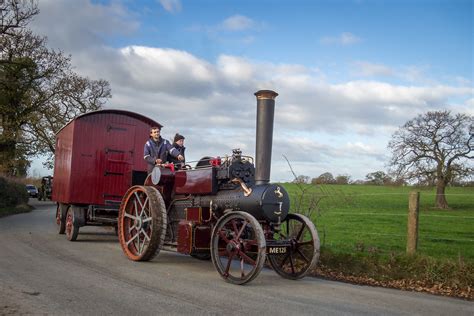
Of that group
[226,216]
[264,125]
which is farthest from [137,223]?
[264,125]

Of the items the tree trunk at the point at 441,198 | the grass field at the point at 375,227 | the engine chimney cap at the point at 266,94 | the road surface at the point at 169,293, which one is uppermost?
the engine chimney cap at the point at 266,94

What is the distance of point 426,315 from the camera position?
5656 mm

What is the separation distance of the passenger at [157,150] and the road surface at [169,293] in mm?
1981

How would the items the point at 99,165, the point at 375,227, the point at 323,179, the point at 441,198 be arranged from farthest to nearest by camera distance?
the point at 441,198
the point at 375,227
the point at 99,165
the point at 323,179

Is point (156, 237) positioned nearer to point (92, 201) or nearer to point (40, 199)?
point (92, 201)

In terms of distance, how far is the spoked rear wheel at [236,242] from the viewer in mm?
6809

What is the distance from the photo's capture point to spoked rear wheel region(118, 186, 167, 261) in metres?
8.48

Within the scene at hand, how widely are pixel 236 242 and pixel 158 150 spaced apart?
3415 millimetres

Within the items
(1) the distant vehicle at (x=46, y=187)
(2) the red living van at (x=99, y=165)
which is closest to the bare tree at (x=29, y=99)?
(1) the distant vehicle at (x=46, y=187)

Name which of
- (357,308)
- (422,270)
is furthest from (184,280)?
(422,270)

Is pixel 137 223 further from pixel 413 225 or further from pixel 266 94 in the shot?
pixel 413 225

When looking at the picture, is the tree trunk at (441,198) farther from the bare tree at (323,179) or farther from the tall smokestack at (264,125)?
the tall smokestack at (264,125)

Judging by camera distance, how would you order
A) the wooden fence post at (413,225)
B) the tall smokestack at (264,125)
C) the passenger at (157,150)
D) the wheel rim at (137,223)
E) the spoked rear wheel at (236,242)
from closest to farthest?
the spoked rear wheel at (236,242), the tall smokestack at (264,125), the wooden fence post at (413,225), the wheel rim at (137,223), the passenger at (157,150)

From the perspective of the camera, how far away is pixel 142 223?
29.5 ft
